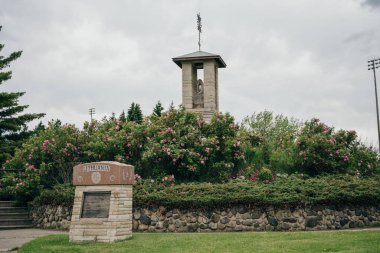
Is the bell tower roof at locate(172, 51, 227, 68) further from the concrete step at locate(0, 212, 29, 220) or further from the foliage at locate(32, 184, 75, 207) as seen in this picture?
the concrete step at locate(0, 212, 29, 220)

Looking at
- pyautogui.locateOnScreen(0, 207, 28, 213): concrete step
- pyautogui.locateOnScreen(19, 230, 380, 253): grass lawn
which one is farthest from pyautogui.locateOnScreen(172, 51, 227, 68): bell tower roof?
pyautogui.locateOnScreen(19, 230, 380, 253): grass lawn

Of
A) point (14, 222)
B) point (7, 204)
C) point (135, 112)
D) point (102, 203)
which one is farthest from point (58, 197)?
point (135, 112)

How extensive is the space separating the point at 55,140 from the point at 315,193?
959 centimetres

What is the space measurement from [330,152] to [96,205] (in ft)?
36.4

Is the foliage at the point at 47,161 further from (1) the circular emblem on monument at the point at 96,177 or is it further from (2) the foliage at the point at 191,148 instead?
(1) the circular emblem on monument at the point at 96,177

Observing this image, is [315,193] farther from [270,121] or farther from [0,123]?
[270,121]

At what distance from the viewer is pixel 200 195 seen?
42.2 ft

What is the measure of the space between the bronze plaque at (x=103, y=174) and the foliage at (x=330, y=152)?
9915 millimetres

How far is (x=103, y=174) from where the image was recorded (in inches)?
385

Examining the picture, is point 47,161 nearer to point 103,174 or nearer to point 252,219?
point 103,174

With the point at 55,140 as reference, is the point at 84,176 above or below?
below

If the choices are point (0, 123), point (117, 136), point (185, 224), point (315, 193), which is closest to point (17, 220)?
point (117, 136)

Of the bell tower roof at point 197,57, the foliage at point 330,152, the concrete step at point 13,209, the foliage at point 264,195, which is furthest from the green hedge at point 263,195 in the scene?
the bell tower roof at point 197,57

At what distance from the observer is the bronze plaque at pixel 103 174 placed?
9.71m
